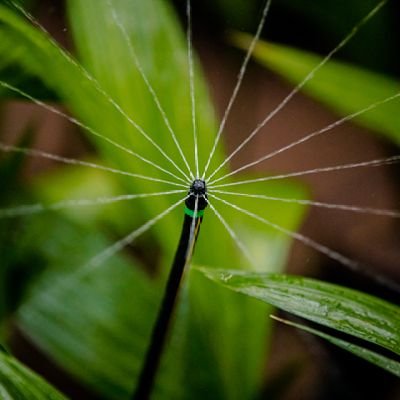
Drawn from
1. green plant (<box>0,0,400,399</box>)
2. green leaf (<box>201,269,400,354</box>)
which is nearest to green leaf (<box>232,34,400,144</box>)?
green plant (<box>0,0,400,399</box>)

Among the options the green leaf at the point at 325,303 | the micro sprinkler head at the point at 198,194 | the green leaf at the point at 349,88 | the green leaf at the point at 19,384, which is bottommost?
the green leaf at the point at 19,384

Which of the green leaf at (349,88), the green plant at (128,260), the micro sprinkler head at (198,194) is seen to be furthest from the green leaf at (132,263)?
the micro sprinkler head at (198,194)

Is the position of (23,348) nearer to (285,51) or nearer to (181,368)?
(181,368)

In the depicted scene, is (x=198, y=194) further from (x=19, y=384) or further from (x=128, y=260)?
(x=128, y=260)

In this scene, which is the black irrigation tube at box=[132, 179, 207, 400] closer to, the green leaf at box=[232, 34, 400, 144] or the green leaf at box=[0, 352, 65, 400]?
the green leaf at box=[0, 352, 65, 400]

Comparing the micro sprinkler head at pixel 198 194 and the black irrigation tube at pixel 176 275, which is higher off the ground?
the micro sprinkler head at pixel 198 194

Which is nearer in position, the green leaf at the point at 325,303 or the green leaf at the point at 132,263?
the green leaf at the point at 325,303

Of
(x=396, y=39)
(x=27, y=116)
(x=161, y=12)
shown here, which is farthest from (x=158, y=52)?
(x=27, y=116)

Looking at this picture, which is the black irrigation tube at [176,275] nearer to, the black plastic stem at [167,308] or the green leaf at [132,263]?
the black plastic stem at [167,308]
